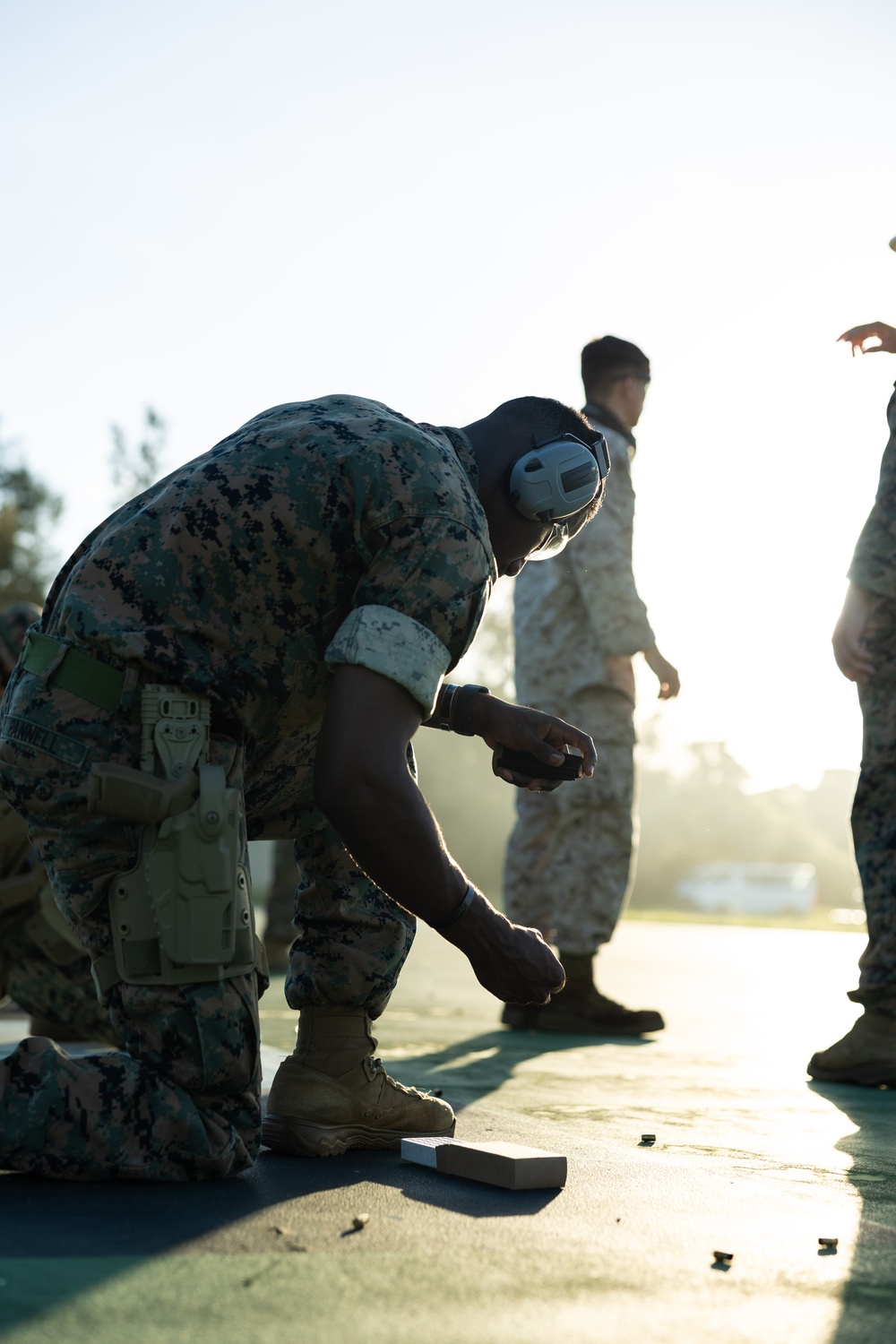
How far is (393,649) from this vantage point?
→ 2141 mm

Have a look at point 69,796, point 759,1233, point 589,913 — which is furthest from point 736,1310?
point 589,913

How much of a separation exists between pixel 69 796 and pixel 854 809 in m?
2.74

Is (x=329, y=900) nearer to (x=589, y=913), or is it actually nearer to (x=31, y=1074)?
(x=31, y=1074)

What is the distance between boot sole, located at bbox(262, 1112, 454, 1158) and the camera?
2.58 metres

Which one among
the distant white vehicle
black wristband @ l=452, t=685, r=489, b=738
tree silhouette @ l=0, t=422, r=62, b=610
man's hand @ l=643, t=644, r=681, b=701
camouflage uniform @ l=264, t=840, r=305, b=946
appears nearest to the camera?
black wristband @ l=452, t=685, r=489, b=738

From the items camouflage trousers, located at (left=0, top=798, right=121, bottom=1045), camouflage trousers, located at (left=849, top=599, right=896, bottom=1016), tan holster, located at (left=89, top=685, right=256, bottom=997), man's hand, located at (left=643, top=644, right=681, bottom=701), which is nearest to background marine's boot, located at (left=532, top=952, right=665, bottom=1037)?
man's hand, located at (left=643, top=644, right=681, bottom=701)

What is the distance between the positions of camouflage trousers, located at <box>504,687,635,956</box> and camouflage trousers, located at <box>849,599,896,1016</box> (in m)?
1.38

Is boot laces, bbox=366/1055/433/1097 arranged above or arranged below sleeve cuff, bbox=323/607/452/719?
below

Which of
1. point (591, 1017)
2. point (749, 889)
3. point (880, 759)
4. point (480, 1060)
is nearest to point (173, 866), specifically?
point (480, 1060)

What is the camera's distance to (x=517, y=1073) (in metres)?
4.00

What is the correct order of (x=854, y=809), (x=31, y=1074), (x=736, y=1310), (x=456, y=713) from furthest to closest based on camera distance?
(x=854, y=809) → (x=456, y=713) → (x=31, y=1074) → (x=736, y=1310)

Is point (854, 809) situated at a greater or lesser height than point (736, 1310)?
greater

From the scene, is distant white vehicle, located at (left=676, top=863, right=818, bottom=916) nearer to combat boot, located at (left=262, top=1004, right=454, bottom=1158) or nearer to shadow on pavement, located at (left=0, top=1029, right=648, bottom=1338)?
combat boot, located at (left=262, top=1004, right=454, bottom=1158)

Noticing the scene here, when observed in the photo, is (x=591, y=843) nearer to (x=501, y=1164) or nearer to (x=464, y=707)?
(x=464, y=707)
